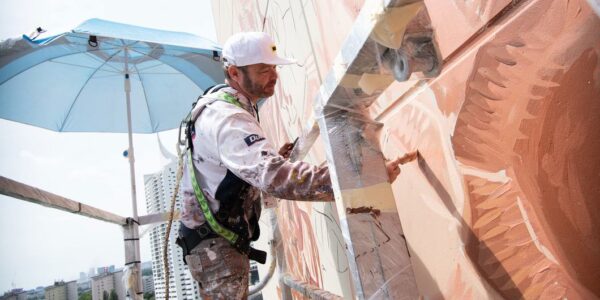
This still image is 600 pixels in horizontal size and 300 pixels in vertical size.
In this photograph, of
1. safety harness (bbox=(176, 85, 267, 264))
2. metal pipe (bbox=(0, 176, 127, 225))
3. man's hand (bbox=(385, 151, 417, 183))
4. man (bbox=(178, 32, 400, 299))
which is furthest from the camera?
metal pipe (bbox=(0, 176, 127, 225))

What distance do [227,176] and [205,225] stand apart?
0.30 meters

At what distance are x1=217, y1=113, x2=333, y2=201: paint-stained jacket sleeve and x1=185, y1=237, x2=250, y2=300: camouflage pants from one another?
0.53 m

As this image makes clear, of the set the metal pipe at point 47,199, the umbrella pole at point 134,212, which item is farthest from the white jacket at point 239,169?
the umbrella pole at point 134,212

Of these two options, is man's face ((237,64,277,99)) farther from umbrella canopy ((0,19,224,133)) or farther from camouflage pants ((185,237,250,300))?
umbrella canopy ((0,19,224,133))

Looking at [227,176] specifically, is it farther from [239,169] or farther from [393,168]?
[393,168]

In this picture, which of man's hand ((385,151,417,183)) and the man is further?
the man

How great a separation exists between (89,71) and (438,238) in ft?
15.9

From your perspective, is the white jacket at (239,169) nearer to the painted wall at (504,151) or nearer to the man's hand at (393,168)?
the man's hand at (393,168)

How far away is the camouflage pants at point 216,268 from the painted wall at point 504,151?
792mm

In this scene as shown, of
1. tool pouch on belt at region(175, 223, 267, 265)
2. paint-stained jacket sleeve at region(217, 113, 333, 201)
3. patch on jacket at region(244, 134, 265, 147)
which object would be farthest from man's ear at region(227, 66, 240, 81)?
tool pouch on belt at region(175, 223, 267, 265)

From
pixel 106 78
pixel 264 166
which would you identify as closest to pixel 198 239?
pixel 264 166

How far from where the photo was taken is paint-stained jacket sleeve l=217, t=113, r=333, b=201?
1.02 meters

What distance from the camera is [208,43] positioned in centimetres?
385

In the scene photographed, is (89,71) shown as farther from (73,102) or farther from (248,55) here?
(248,55)
